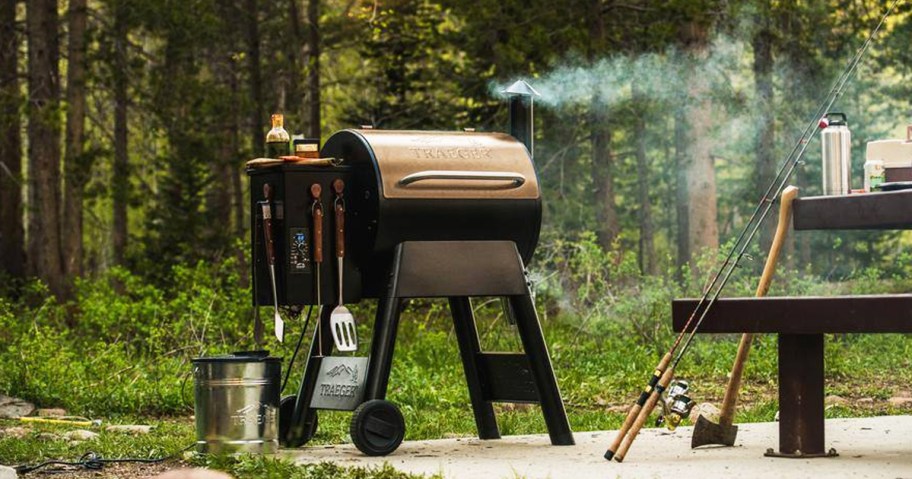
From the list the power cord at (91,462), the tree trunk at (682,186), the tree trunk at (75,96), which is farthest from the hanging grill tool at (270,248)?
the tree trunk at (682,186)

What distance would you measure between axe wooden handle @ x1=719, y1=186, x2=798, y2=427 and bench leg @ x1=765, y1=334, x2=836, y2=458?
259 mm

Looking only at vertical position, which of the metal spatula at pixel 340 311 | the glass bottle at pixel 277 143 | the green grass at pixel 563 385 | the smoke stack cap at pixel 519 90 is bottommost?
the green grass at pixel 563 385

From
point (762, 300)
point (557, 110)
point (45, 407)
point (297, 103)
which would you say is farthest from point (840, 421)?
point (297, 103)

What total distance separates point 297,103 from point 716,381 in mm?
11978

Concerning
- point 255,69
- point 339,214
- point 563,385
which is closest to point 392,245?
point 339,214

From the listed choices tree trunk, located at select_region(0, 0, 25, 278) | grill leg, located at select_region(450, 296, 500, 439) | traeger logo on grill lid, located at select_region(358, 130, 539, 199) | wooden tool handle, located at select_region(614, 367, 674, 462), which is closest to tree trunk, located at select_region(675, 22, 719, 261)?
tree trunk, located at select_region(0, 0, 25, 278)

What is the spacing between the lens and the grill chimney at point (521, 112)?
269 inches

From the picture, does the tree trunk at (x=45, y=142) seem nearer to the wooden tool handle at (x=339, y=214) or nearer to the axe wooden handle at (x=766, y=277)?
the wooden tool handle at (x=339, y=214)

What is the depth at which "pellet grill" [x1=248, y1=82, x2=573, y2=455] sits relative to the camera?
6.04m

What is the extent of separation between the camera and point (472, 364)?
6750 mm

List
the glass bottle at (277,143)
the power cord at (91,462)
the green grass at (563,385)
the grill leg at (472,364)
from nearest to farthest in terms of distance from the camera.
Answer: the power cord at (91,462), the glass bottle at (277,143), the green grass at (563,385), the grill leg at (472,364)

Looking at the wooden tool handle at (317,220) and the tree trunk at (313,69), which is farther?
the tree trunk at (313,69)

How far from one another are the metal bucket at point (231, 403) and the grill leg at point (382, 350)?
1.43ft

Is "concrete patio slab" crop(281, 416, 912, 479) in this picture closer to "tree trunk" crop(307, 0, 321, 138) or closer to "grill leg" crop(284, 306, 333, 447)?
"grill leg" crop(284, 306, 333, 447)
